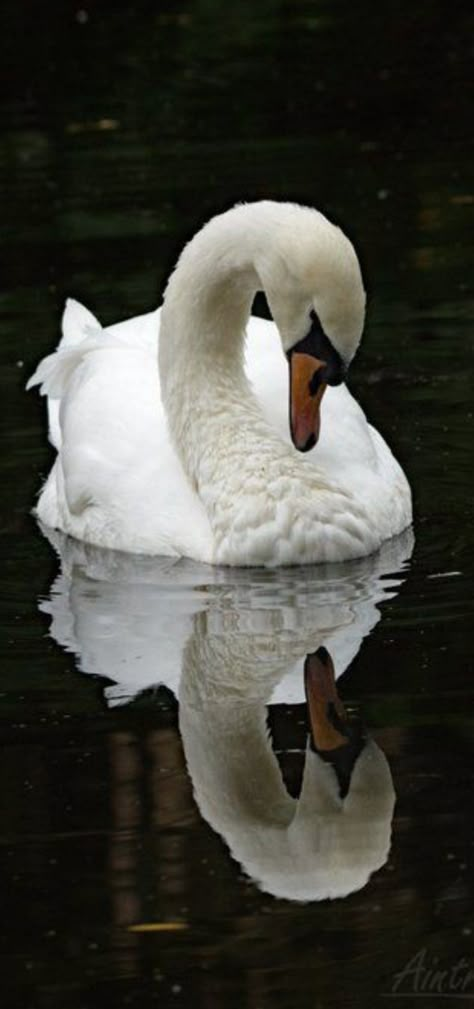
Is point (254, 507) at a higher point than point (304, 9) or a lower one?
higher

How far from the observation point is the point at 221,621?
948 cm

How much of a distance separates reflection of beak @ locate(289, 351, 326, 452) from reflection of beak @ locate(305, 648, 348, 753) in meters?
1.09

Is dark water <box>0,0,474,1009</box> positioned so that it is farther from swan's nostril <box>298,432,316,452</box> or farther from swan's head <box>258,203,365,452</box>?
swan's head <box>258,203,365,452</box>

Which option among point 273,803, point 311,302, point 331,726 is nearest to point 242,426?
point 311,302

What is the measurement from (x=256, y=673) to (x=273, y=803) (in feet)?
3.89

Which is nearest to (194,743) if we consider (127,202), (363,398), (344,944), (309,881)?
(309,881)

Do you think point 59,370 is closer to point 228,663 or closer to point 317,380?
point 317,380

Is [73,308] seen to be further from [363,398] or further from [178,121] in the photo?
[178,121]

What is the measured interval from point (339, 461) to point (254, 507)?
475 millimetres

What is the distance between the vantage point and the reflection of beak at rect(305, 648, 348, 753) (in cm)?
817

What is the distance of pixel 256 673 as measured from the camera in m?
8.91

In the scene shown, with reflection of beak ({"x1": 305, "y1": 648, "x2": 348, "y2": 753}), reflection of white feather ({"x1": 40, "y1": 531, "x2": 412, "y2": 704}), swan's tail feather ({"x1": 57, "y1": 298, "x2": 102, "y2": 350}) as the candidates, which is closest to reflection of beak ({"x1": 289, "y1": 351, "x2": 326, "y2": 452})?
reflection of white feather ({"x1": 40, "y1": 531, "x2": 412, "y2": 704})

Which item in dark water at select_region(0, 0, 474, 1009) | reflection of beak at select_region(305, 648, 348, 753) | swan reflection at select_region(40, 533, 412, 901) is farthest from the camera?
reflection of beak at select_region(305, 648, 348, 753)

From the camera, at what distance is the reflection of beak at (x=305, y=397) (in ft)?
31.9
